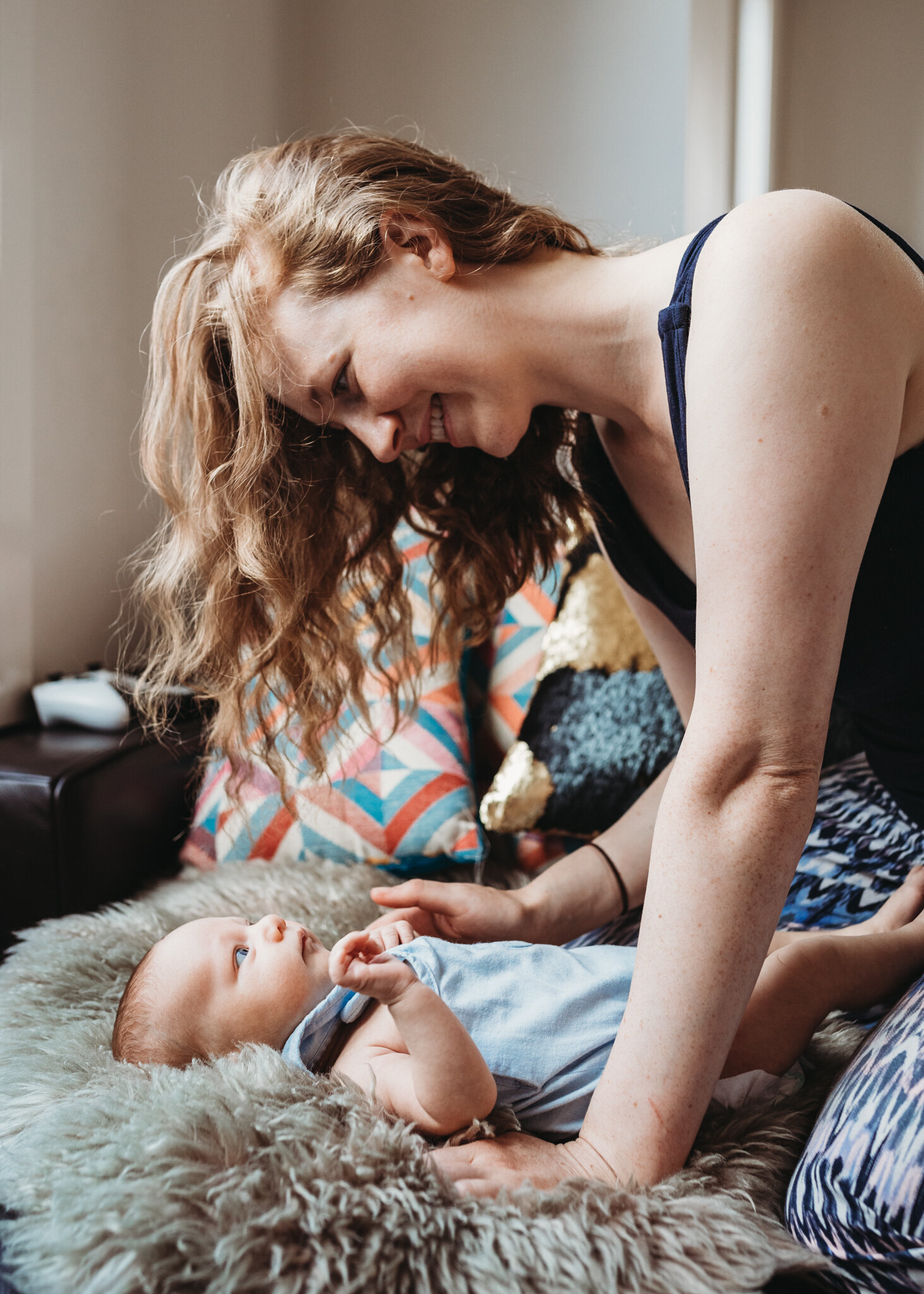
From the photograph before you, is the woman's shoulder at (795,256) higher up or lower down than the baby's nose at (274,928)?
higher up

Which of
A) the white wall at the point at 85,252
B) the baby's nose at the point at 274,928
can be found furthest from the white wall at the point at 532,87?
the baby's nose at the point at 274,928

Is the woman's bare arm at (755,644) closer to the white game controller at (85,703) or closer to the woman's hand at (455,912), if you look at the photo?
the woman's hand at (455,912)

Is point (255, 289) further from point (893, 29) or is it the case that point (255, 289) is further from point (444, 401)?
point (893, 29)

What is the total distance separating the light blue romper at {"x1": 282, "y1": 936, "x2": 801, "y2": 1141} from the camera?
0.81m

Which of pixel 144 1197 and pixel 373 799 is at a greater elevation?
pixel 144 1197

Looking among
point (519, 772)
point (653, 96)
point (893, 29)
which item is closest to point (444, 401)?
point (519, 772)

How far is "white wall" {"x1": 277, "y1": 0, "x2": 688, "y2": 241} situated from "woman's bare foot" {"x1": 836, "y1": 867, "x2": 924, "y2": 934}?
1430 mm

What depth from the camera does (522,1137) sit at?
0.74m

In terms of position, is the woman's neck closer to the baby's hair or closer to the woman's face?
the woman's face

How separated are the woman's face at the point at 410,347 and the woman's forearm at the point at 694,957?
440 millimetres

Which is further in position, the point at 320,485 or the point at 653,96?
the point at 653,96

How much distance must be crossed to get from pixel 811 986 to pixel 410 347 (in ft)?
2.26

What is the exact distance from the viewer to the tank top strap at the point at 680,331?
2.55 ft

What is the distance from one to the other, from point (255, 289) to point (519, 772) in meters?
0.78
